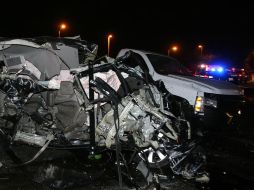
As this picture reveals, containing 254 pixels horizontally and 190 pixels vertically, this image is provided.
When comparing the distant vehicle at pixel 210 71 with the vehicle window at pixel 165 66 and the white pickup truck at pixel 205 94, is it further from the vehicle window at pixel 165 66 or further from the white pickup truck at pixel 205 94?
the white pickup truck at pixel 205 94

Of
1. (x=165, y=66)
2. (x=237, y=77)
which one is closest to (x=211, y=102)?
(x=165, y=66)

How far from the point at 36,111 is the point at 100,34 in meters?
55.4

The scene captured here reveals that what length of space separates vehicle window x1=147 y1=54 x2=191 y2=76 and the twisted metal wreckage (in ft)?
8.60

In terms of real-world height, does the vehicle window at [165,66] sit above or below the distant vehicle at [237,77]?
above

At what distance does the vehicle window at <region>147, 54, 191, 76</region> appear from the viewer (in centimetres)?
773

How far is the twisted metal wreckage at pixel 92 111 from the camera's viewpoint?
455 cm

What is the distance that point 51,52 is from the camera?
199 inches

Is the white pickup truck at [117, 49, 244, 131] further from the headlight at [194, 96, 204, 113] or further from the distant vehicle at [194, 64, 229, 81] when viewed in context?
the distant vehicle at [194, 64, 229, 81]

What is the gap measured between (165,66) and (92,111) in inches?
152

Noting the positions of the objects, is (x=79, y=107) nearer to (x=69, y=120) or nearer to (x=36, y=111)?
(x=69, y=120)

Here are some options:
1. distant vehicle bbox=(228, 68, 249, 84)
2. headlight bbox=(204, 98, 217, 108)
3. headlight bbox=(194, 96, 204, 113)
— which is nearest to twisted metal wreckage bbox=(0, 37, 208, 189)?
headlight bbox=(194, 96, 204, 113)

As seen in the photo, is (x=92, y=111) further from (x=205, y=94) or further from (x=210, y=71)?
(x=210, y=71)

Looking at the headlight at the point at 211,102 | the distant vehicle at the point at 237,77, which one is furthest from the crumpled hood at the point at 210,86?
the distant vehicle at the point at 237,77

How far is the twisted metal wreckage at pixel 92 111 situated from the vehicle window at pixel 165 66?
8.60ft
